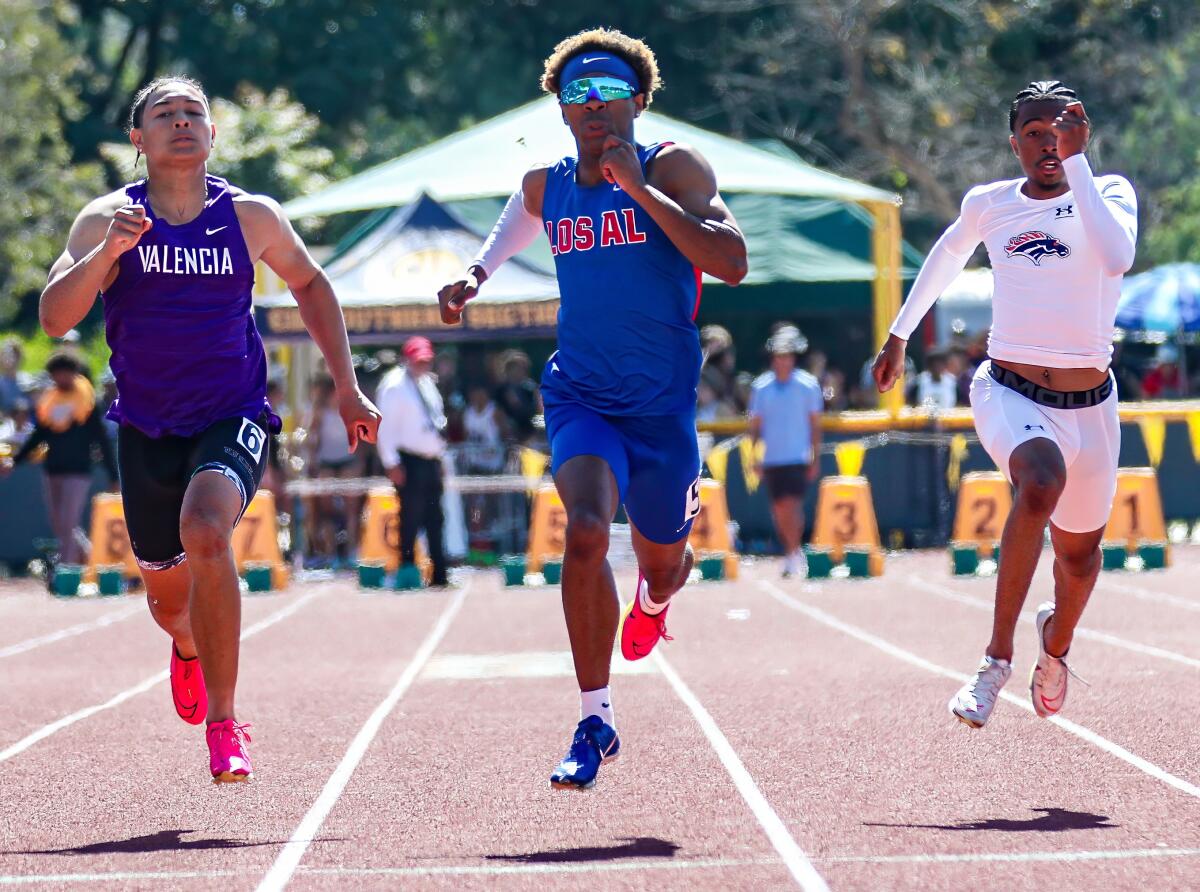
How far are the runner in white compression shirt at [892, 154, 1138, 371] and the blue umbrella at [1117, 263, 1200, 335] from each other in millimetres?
20394

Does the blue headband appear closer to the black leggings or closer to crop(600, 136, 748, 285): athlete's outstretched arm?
crop(600, 136, 748, 285): athlete's outstretched arm

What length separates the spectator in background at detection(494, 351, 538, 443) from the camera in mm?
20625

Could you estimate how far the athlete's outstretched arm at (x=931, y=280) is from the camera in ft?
23.9

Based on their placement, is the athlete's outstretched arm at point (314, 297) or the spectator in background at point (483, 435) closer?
the athlete's outstretched arm at point (314, 297)

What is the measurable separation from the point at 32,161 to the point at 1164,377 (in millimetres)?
21000

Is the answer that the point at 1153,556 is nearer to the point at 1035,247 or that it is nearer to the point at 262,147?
the point at 1035,247

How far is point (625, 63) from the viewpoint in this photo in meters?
6.73

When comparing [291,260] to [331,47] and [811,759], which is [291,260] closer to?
[811,759]

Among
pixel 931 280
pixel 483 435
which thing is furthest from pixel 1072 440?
pixel 483 435

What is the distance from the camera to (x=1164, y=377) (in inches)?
1159

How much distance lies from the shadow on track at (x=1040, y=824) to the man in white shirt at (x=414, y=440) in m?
10.7

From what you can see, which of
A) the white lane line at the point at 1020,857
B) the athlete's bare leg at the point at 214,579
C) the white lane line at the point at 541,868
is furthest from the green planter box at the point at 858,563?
the white lane line at the point at 541,868

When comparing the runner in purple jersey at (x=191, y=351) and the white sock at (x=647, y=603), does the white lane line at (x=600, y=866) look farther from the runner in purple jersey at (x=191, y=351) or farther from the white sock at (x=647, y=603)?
the white sock at (x=647, y=603)

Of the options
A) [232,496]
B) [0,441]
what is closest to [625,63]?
[232,496]
